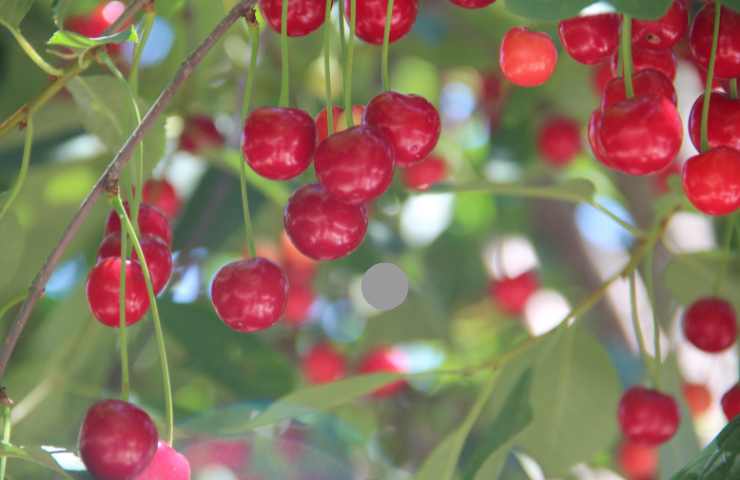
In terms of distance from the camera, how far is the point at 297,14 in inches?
36.9

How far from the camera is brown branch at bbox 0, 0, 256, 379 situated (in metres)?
0.79

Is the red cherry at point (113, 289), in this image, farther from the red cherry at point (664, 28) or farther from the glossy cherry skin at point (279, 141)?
the red cherry at point (664, 28)

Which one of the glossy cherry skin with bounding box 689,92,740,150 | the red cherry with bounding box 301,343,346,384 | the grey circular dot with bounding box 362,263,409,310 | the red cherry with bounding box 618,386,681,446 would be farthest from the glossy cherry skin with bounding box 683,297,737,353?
the red cherry with bounding box 301,343,346,384

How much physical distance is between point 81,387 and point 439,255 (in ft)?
3.52

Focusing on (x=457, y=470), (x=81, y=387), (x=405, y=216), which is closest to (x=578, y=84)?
(x=405, y=216)

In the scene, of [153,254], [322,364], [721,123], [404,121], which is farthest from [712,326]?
[322,364]

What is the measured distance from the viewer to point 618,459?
2543mm

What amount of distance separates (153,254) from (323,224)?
0.13 meters

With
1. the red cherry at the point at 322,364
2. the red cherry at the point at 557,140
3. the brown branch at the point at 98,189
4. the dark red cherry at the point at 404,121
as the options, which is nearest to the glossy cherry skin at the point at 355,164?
the dark red cherry at the point at 404,121

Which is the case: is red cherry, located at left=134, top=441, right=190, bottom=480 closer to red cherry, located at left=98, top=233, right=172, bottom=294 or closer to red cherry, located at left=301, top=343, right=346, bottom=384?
red cherry, located at left=98, top=233, right=172, bottom=294

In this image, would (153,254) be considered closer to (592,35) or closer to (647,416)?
(592,35)

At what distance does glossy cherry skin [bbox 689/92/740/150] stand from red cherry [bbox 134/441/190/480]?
1.46ft

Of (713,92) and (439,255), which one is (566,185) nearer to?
(713,92)

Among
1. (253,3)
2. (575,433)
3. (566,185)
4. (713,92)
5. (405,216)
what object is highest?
(253,3)
